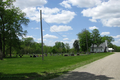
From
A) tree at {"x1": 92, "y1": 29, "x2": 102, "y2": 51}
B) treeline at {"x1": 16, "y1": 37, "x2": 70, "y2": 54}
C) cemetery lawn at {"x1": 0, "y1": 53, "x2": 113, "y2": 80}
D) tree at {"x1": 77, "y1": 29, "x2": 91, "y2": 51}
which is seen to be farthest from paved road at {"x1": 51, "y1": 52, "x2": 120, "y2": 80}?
treeline at {"x1": 16, "y1": 37, "x2": 70, "y2": 54}

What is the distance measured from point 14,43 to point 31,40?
82.8 metres

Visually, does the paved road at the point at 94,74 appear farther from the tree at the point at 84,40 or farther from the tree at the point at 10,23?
the tree at the point at 84,40

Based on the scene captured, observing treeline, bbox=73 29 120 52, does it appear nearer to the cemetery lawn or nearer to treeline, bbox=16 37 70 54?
treeline, bbox=16 37 70 54

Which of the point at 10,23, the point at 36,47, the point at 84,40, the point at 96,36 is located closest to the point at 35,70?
the point at 10,23

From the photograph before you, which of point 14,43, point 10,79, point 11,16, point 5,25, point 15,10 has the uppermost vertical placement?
point 15,10

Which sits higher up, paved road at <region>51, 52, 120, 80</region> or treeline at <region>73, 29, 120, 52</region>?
treeline at <region>73, 29, 120, 52</region>

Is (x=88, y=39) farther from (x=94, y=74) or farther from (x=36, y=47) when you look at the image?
(x=94, y=74)

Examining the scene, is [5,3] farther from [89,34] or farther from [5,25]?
[89,34]

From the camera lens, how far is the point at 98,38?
7938 centimetres

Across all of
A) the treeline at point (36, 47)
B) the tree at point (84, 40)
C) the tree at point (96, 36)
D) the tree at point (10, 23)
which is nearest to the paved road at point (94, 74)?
the tree at point (10, 23)

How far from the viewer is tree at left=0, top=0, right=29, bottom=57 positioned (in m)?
37.6

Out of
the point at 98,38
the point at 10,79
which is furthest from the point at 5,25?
the point at 98,38

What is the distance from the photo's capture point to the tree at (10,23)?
1480 inches

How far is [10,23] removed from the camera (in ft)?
127
